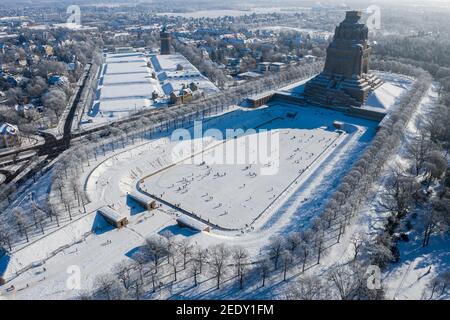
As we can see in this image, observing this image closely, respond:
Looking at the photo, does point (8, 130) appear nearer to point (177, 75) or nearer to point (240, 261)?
point (240, 261)

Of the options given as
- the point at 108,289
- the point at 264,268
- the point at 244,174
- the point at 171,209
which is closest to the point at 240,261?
the point at 264,268

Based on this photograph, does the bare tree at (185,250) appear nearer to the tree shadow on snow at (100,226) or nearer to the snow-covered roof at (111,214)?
the snow-covered roof at (111,214)

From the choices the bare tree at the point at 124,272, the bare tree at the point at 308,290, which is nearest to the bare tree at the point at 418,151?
the bare tree at the point at 308,290

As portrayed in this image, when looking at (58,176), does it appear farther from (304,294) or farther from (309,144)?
(309,144)

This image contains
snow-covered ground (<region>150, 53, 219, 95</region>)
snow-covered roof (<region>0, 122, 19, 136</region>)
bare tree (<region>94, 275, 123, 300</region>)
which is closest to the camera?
bare tree (<region>94, 275, 123, 300</region>)

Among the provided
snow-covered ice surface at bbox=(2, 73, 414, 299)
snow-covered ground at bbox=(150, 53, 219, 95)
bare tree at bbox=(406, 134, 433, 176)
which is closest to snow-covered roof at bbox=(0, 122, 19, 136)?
snow-covered ice surface at bbox=(2, 73, 414, 299)

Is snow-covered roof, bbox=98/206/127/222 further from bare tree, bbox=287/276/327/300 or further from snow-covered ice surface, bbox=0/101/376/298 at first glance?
bare tree, bbox=287/276/327/300

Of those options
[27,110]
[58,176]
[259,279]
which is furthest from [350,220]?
[27,110]

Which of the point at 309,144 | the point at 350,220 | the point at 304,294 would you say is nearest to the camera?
the point at 304,294
